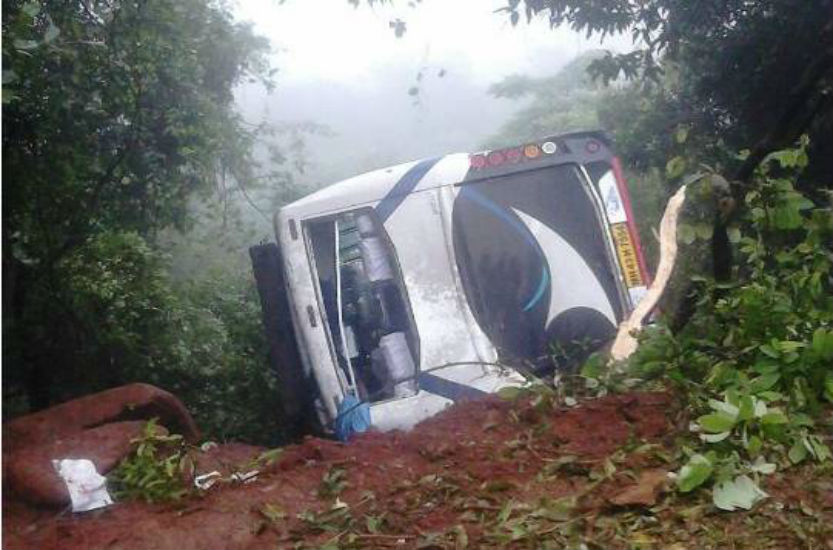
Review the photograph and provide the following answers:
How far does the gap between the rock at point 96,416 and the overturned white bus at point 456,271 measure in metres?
1.01

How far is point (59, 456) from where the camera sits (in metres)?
3.46

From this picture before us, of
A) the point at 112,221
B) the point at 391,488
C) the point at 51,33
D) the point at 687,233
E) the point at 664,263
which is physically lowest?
the point at 391,488

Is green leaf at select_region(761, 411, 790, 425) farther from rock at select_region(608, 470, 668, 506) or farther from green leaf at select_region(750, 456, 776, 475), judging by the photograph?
rock at select_region(608, 470, 668, 506)

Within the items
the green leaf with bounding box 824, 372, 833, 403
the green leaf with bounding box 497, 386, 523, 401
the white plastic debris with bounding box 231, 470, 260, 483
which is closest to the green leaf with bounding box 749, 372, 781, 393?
the green leaf with bounding box 824, 372, 833, 403

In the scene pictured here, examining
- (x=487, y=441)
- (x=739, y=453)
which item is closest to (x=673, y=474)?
(x=739, y=453)

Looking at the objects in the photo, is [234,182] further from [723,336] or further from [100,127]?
[723,336]

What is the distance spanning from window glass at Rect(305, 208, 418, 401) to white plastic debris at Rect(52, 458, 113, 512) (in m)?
1.97

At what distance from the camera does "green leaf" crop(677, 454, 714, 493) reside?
Answer: 2.21m

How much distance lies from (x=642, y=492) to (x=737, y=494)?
258 mm

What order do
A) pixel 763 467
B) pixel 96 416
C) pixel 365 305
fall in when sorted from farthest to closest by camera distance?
1. pixel 365 305
2. pixel 96 416
3. pixel 763 467

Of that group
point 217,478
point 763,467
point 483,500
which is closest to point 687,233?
point 763,467

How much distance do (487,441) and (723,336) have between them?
1049mm

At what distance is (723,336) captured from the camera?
3131mm

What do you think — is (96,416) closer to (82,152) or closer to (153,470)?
(153,470)
